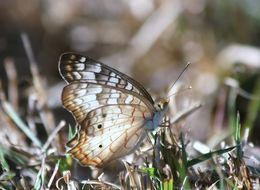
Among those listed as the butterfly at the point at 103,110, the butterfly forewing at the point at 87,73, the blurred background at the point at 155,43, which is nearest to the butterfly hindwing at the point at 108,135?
the butterfly at the point at 103,110

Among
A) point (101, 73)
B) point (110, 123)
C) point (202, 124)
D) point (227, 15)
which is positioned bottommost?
point (202, 124)

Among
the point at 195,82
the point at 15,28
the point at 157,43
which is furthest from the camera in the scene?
the point at 15,28

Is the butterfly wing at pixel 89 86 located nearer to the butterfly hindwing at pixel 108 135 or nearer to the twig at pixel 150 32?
the butterfly hindwing at pixel 108 135

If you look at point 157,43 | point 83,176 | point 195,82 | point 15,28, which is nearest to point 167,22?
point 157,43

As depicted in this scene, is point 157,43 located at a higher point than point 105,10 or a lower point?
lower

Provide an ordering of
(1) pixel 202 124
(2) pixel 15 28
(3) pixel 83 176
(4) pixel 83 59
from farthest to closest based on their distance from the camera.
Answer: (2) pixel 15 28
(1) pixel 202 124
(3) pixel 83 176
(4) pixel 83 59

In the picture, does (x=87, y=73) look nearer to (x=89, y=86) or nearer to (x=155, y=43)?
(x=89, y=86)

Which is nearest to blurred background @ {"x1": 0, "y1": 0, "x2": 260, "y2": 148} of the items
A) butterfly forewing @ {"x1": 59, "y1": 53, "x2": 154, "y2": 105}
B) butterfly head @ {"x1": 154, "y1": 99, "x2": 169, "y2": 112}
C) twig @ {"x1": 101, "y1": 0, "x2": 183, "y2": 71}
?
twig @ {"x1": 101, "y1": 0, "x2": 183, "y2": 71}

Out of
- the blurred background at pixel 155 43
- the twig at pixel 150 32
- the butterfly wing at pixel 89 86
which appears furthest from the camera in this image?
the twig at pixel 150 32

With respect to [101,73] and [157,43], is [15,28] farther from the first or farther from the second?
[101,73]
